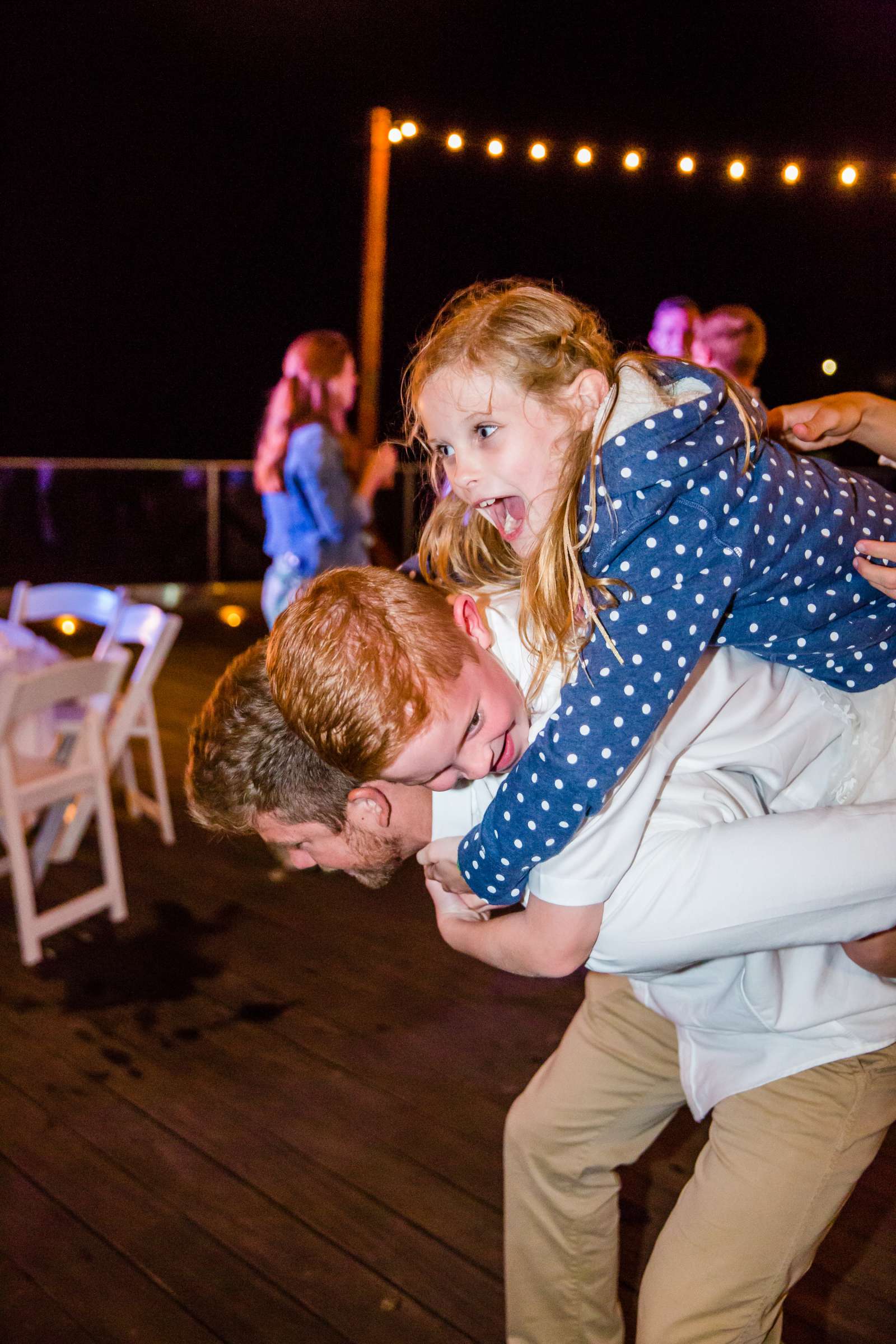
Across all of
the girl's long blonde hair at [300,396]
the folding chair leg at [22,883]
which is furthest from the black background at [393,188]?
the girl's long blonde hair at [300,396]

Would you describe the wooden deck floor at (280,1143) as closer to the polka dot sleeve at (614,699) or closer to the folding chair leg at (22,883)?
the folding chair leg at (22,883)

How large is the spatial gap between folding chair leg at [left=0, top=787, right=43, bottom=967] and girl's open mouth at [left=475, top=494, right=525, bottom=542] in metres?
2.38

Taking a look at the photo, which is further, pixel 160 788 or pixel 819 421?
pixel 160 788

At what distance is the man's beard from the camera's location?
5.07ft

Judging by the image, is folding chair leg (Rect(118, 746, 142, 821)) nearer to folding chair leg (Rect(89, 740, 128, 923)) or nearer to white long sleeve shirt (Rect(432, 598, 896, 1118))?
folding chair leg (Rect(89, 740, 128, 923))

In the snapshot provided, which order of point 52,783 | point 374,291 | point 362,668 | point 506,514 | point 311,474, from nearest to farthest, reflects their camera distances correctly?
1. point 362,668
2. point 506,514
3. point 52,783
4. point 311,474
5. point 374,291

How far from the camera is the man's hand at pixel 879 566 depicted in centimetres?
152

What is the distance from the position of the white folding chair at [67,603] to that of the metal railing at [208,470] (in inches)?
191

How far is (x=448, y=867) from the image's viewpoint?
1.58 meters

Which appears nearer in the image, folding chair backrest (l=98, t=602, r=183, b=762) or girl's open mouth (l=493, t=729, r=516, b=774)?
girl's open mouth (l=493, t=729, r=516, b=774)

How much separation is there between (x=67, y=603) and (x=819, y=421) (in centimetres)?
389

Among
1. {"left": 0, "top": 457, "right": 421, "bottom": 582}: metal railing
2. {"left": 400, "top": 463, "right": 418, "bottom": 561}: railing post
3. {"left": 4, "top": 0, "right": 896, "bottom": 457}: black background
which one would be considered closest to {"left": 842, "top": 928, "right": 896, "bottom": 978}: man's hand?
{"left": 4, "top": 0, "right": 896, "bottom": 457}: black background

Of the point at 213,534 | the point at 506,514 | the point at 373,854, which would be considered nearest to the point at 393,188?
the point at 213,534

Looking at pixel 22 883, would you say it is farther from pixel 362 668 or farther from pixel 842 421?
pixel 842 421
